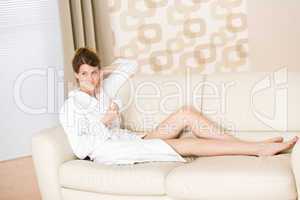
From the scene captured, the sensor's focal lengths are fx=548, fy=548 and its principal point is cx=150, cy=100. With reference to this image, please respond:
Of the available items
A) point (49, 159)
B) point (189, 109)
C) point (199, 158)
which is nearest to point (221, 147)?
point (199, 158)

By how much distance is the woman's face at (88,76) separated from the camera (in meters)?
3.53

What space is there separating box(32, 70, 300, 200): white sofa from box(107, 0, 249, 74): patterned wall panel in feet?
6.13

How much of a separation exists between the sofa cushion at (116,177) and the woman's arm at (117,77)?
0.61 metres

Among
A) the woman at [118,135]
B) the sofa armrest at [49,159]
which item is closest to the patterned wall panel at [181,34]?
the woman at [118,135]

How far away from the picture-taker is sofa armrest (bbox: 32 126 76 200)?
10.9ft

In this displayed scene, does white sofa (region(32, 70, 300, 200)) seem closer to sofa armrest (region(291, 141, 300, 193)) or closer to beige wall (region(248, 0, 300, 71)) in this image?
sofa armrest (region(291, 141, 300, 193))

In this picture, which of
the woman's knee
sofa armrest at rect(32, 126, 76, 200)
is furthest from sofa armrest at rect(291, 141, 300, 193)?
sofa armrest at rect(32, 126, 76, 200)

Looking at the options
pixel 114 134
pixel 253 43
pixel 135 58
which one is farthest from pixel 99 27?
pixel 114 134

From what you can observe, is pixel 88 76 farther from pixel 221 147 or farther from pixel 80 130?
pixel 221 147

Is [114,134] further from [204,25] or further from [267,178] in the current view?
[204,25]

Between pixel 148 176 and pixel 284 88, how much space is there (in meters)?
1.06

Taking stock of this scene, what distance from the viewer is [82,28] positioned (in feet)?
16.7

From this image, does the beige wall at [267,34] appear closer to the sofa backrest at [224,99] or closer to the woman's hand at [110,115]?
the sofa backrest at [224,99]

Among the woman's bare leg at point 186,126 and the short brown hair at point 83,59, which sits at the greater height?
the short brown hair at point 83,59
